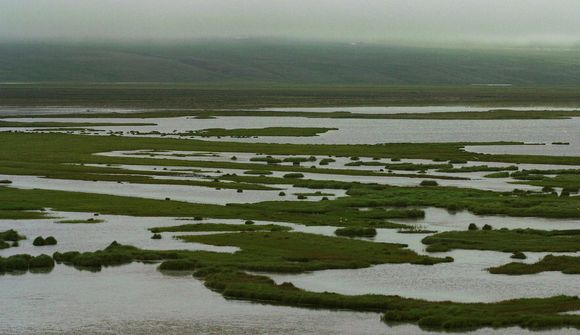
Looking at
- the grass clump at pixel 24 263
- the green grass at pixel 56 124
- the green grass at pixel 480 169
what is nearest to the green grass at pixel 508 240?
the grass clump at pixel 24 263

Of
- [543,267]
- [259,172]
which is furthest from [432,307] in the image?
[259,172]

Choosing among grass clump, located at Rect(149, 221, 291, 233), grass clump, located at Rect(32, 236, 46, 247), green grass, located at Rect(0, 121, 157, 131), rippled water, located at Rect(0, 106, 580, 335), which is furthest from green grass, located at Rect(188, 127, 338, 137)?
grass clump, located at Rect(32, 236, 46, 247)

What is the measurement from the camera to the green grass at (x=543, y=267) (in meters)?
49.8

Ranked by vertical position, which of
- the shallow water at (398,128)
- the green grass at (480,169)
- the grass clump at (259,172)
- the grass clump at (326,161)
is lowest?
the shallow water at (398,128)

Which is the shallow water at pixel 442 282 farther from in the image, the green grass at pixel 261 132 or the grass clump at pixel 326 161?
the green grass at pixel 261 132

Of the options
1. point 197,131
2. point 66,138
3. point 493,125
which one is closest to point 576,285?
point 66,138

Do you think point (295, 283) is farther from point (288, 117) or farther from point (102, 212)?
point (288, 117)

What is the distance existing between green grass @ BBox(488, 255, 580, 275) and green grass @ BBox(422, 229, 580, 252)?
319cm

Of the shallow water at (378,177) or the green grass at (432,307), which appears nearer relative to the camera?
the green grass at (432,307)

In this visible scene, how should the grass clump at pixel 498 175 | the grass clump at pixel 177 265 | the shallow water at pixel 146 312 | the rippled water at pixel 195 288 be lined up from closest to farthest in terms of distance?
the shallow water at pixel 146 312 < the rippled water at pixel 195 288 < the grass clump at pixel 177 265 < the grass clump at pixel 498 175

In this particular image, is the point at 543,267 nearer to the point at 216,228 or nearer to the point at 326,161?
the point at 216,228

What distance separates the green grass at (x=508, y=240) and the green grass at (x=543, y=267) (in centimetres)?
319

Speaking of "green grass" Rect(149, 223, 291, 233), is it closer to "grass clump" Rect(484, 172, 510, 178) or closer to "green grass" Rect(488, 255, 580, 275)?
"green grass" Rect(488, 255, 580, 275)

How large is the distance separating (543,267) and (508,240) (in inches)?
280
